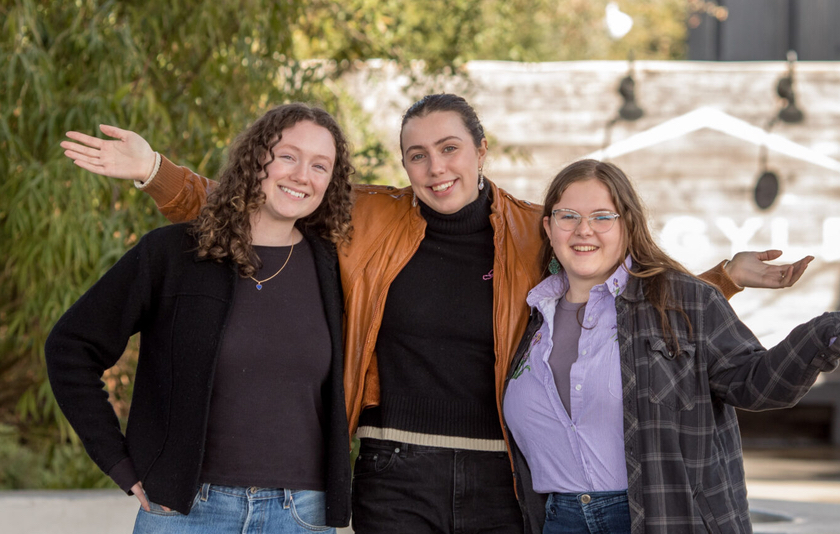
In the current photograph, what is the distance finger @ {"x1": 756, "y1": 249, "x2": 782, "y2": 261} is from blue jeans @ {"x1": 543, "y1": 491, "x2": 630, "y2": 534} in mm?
787

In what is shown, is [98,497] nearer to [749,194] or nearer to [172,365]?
[172,365]

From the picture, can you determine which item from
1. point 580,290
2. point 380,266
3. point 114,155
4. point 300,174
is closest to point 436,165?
point 380,266

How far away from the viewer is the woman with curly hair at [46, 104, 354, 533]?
2090 millimetres

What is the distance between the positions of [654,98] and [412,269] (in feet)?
20.0

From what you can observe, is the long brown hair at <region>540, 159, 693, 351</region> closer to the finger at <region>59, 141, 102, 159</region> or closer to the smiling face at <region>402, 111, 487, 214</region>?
the smiling face at <region>402, 111, 487, 214</region>

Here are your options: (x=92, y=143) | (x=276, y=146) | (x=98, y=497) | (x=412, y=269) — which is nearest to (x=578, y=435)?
(x=412, y=269)

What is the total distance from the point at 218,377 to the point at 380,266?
602 millimetres

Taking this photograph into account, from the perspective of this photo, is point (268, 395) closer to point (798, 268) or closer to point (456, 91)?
point (798, 268)

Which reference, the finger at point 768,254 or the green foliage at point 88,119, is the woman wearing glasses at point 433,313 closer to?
the finger at point 768,254

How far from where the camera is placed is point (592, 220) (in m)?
2.29

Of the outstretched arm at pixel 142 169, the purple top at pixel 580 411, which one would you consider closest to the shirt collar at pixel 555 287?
the purple top at pixel 580 411

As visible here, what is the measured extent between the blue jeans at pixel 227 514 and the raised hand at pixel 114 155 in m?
0.85

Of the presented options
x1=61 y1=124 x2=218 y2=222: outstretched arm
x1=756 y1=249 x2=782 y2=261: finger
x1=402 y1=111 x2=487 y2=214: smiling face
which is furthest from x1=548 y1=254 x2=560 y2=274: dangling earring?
x1=61 y1=124 x2=218 y2=222: outstretched arm

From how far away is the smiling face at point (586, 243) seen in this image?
7.47ft
